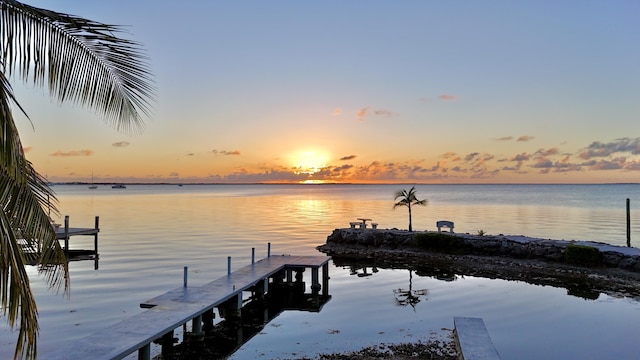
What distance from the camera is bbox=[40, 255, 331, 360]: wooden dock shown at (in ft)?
29.7

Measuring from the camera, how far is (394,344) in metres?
12.2

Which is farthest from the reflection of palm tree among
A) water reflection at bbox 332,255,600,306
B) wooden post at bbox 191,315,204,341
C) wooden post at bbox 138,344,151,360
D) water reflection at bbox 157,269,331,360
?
wooden post at bbox 138,344,151,360

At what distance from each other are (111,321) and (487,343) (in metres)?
10.7

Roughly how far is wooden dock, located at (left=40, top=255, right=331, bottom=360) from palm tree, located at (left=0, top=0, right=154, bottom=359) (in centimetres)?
424

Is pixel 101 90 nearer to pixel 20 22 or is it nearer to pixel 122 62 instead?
pixel 122 62

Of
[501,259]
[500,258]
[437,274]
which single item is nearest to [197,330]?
[437,274]

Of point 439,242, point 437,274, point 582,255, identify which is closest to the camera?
point 582,255

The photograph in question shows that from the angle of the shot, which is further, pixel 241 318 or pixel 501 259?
pixel 501 259

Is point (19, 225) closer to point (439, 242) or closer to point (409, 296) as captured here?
point (409, 296)

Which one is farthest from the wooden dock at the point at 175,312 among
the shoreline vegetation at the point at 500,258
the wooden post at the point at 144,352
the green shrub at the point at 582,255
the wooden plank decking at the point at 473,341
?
the green shrub at the point at 582,255

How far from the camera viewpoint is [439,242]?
88.9 feet

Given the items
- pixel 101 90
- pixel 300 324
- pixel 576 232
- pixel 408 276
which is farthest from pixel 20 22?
pixel 576 232

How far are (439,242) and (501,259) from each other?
3690mm

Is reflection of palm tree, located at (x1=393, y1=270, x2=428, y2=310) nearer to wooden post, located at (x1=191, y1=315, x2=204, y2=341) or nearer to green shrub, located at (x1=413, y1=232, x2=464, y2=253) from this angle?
wooden post, located at (x1=191, y1=315, x2=204, y2=341)
